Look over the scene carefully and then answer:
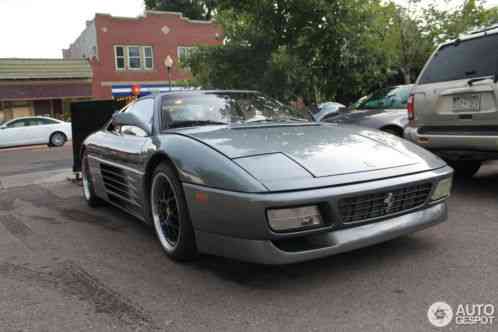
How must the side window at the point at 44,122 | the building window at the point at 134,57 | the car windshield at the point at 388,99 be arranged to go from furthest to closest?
the building window at the point at 134,57 → the side window at the point at 44,122 → the car windshield at the point at 388,99

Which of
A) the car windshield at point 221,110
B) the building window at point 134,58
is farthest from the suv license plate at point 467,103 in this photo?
the building window at point 134,58

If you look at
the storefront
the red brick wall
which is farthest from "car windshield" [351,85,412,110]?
the storefront

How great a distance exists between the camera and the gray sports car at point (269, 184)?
2.58 m

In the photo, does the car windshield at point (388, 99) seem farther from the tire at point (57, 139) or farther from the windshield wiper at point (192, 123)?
the tire at point (57, 139)

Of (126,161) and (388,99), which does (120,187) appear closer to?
(126,161)

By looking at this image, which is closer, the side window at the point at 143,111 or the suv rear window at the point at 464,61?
the side window at the point at 143,111

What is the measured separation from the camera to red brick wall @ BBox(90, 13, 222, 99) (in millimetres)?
27578

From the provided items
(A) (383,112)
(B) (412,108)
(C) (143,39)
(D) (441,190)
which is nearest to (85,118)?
(A) (383,112)

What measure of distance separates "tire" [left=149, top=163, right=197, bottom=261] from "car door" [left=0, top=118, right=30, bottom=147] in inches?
653

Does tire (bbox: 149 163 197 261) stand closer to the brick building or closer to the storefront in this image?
the brick building

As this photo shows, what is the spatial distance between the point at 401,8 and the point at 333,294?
488 inches

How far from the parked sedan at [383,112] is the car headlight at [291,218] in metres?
4.06

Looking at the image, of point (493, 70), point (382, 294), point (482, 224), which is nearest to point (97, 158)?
point (382, 294)

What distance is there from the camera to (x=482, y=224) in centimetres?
Answer: 378
